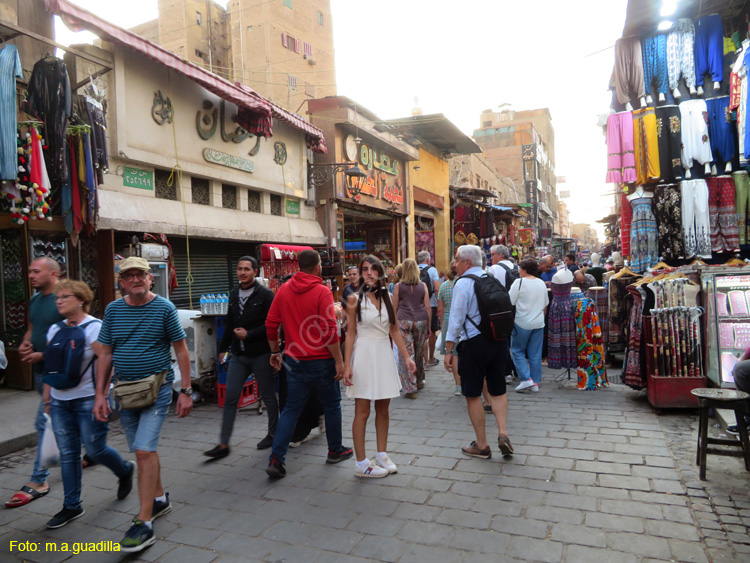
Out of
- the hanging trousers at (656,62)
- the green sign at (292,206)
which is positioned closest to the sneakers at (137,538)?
the hanging trousers at (656,62)

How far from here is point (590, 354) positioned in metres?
7.41

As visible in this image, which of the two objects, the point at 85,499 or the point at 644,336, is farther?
the point at 644,336

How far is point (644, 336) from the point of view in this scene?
6316 millimetres

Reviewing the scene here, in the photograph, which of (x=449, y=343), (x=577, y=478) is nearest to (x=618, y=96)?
(x=449, y=343)

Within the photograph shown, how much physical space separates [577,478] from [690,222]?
561 centimetres

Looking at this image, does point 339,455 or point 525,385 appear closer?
point 339,455

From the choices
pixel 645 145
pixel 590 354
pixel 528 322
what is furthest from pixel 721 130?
pixel 528 322

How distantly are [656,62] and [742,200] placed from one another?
2.60 metres

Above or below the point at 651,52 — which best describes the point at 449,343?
below

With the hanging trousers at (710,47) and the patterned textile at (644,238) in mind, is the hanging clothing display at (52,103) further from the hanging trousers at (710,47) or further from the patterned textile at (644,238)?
the hanging trousers at (710,47)

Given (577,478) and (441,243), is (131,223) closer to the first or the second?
(577,478)

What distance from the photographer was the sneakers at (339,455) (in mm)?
4711

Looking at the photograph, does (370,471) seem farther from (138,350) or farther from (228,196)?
(228,196)

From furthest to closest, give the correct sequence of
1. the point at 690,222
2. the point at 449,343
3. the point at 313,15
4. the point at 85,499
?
the point at 313,15 < the point at 690,222 < the point at 449,343 < the point at 85,499
